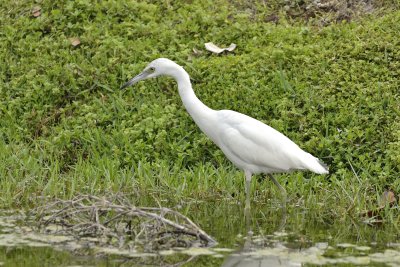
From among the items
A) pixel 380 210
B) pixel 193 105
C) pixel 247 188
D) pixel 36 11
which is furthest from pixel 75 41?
pixel 380 210

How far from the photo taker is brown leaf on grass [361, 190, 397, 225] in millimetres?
8273

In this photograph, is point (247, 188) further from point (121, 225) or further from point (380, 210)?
point (121, 225)

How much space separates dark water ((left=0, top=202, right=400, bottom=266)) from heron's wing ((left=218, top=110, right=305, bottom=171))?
0.43 m

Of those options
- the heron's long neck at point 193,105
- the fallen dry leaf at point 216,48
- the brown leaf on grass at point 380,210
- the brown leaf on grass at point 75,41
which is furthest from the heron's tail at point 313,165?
the brown leaf on grass at point 75,41

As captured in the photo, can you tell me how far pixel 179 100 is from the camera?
10719 mm

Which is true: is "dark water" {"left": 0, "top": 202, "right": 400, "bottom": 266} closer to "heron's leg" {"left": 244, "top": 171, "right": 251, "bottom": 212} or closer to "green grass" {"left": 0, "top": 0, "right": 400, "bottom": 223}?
"heron's leg" {"left": 244, "top": 171, "right": 251, "bottom": 212}

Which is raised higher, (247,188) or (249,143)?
(249,143)

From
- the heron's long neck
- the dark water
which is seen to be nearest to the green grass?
the dark water

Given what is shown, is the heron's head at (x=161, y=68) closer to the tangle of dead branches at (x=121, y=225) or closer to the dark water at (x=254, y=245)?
the dark water at (x=254, y=245)

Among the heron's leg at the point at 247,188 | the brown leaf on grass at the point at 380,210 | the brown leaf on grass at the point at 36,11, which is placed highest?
the brown leaf on grass at the point at 36,11

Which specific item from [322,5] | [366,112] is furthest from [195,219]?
[322,5]

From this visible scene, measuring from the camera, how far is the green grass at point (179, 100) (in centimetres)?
906

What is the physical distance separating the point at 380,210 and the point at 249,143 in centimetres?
129

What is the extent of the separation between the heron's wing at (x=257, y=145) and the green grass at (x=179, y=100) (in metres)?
0.37
